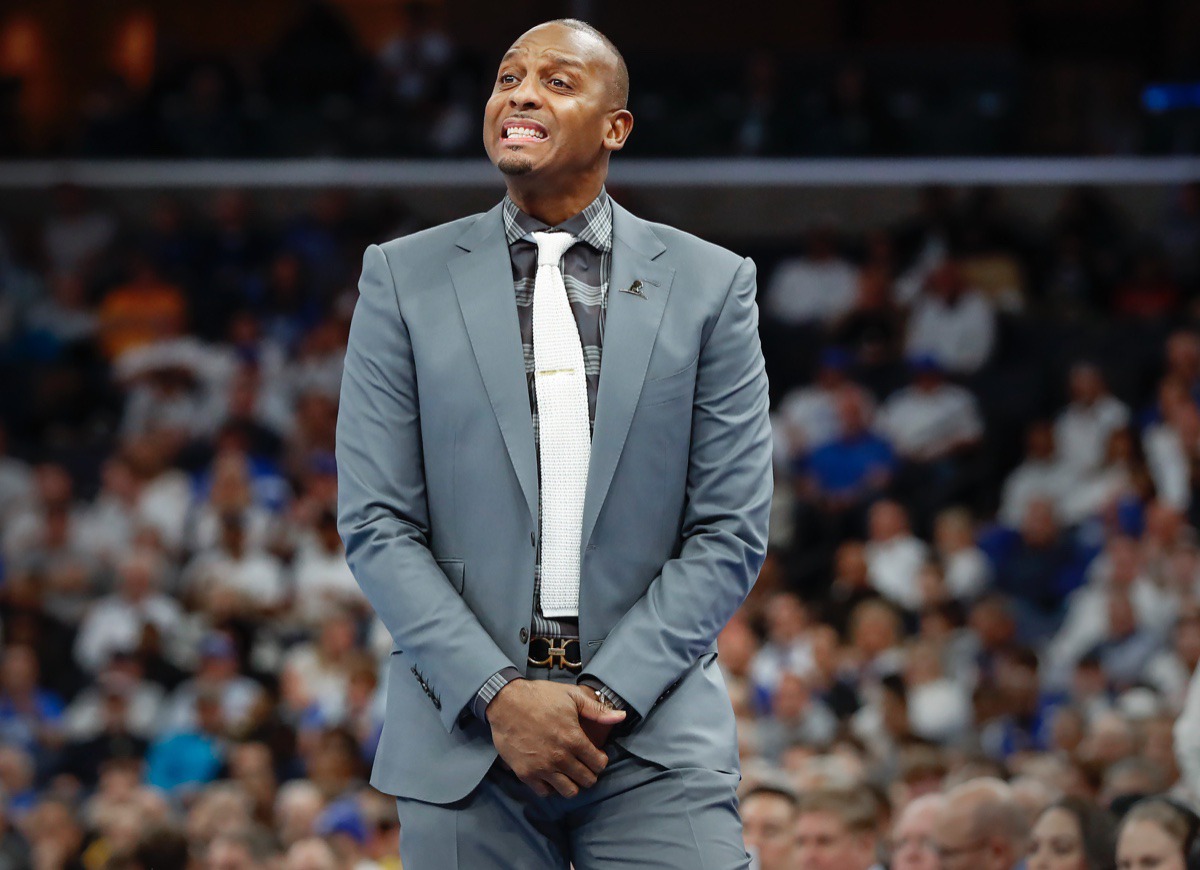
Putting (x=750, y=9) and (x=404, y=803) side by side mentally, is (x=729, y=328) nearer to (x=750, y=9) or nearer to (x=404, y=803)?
(x=404, y=803)

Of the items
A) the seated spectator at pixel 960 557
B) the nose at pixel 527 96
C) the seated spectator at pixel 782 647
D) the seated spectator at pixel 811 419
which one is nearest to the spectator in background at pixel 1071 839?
the nose at pixel 527 96

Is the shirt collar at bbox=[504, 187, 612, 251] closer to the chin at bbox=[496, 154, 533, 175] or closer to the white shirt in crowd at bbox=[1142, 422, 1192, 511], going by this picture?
the chin at bbox=[496, 154, 533, 175]

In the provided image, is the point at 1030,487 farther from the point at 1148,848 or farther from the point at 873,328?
the point at 1148,848

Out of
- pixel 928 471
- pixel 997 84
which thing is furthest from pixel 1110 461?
pixel 997 84

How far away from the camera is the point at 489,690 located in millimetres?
2311

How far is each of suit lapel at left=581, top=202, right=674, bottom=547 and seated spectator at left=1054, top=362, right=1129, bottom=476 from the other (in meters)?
6.95

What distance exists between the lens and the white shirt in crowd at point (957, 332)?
10297 mm

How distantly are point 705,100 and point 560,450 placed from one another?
393 inches

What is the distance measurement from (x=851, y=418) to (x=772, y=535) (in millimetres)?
795

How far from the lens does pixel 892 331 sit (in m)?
10.4

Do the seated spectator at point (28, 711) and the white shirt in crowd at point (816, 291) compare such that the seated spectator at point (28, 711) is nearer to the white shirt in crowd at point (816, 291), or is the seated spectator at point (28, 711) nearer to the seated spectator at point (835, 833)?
the seated spectator at point (835, 833)

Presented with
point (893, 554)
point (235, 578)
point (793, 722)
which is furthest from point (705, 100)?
point (793, 722)

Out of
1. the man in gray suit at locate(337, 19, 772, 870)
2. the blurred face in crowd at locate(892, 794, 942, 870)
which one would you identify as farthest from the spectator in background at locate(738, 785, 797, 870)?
the man in gray suit at locate(337, 19, 772, 870)

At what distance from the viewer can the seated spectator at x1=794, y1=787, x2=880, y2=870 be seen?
450 centimetres
